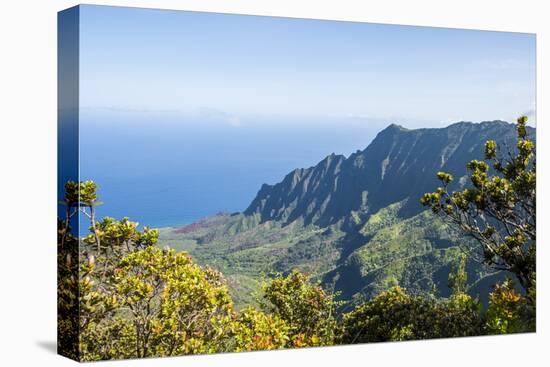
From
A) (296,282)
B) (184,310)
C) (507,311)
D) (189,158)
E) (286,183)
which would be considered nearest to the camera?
(184,310)

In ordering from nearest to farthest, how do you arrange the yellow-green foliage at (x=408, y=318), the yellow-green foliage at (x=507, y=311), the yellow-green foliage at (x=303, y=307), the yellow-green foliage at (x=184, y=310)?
the yellow-green foliage at (x=184, y=310)
the yellow-green foliage at (x=303, y=307)
the yellow-green foliage at (x=408, y=318)
the yellow-green foliage at (x=507, y=311)

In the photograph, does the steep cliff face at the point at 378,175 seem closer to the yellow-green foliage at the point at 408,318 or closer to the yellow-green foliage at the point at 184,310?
the yellow-green foliage at the point at 184,310

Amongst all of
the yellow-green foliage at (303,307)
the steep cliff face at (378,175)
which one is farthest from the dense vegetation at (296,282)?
the steep cliff face at (378,175)

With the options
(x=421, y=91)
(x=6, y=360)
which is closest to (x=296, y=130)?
(x=421, y=91)

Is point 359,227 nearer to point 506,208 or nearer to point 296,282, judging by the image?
point 296,282

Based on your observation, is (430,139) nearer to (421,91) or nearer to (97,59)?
(421,91)

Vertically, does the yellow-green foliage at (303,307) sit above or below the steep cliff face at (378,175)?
below

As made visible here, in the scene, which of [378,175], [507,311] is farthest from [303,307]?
[507,311]
